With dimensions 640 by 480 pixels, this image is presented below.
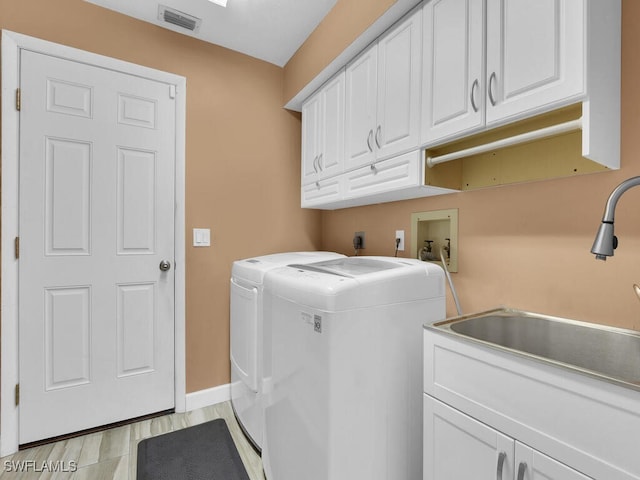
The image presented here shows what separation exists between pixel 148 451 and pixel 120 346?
62 cm

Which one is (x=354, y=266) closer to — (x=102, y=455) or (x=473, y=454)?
(x=473, y=454)

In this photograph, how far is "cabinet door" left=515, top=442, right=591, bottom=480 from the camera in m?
0.75

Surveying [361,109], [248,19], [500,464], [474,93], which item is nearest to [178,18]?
[248,19]

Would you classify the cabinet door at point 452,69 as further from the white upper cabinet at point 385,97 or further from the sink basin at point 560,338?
the sink basin at point 560,338

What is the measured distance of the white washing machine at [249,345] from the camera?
1.61 meters

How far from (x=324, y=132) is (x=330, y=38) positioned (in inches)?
21.6

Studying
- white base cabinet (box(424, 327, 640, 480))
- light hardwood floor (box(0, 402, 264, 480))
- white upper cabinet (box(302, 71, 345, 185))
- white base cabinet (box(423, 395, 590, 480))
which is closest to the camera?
white base cabinet (box(424, 327, 640, 480))

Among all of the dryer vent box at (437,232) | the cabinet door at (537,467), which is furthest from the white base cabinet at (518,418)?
the dryer vent box at (437,232)

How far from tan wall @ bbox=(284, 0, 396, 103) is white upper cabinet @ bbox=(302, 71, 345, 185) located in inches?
5.5

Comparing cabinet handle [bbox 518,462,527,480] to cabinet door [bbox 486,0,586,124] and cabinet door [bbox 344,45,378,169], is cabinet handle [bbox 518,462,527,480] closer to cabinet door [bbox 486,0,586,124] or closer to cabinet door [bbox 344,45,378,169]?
cabinet door [bbox 486,0,586,124]

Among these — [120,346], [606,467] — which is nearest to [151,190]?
[120,346]

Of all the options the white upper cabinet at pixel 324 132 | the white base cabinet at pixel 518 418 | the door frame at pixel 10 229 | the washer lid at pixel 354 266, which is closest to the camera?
the white base cabinet at pixel 518 418

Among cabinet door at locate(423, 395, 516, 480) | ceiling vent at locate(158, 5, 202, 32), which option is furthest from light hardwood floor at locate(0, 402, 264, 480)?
ceiling vent at locate(158, 5, 202, 32)

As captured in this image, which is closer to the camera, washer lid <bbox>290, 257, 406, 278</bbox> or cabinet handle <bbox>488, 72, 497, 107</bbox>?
cabinet handle <bbox>488, 72, 497, 107</bbox>
